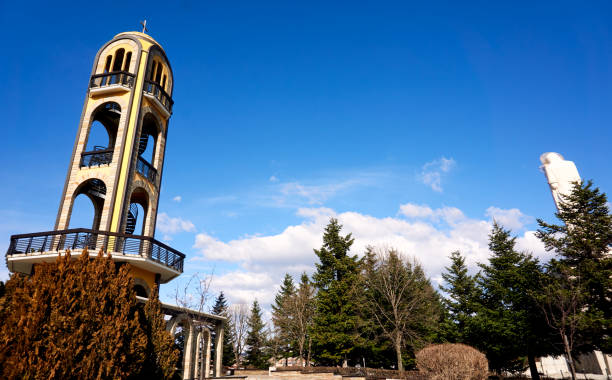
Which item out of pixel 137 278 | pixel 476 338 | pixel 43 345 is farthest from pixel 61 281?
pixel 476 338

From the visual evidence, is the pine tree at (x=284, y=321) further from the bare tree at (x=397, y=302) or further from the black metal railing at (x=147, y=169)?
the black metal railing at (x=147, y=169)

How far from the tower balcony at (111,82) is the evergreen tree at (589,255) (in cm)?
3065

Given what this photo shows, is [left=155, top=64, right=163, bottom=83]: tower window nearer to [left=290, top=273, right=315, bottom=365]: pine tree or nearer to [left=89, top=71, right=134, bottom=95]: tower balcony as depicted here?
[left=89, top=71, right=134, bottom=95]: tower balcony

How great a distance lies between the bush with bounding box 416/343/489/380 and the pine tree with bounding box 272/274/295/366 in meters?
28.3

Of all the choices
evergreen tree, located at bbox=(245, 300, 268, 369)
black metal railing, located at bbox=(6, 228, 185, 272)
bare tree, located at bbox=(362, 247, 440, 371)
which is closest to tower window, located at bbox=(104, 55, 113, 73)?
black metal railing, located at bbox=(6, 228, 185, 272)

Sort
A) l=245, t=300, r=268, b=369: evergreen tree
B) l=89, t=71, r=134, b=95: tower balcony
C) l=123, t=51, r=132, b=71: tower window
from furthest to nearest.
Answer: l=245, t=300, r=268, b=369: evergreen tree → l=123, t=51, r=132, b=71: tower window → l=89, t=71, r=134, b=95: tower balcony

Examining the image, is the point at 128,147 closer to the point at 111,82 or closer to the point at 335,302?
the point at 111,82

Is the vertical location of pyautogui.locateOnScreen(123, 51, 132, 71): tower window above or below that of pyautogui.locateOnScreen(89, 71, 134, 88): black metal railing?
above

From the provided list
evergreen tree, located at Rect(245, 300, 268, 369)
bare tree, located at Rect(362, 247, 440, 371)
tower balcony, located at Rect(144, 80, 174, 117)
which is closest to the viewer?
tower balcony, located at Rect(144, 80, 174, 117)

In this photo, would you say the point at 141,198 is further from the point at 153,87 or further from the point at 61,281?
the point at 61,281

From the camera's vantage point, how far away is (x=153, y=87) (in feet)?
66.2

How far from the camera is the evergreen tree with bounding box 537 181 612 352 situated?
72.1 ft

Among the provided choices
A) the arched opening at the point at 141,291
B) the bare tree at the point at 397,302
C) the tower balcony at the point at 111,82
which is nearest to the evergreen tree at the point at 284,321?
the bare tree at the point at 397,302

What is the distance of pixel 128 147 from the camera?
18.2 m
